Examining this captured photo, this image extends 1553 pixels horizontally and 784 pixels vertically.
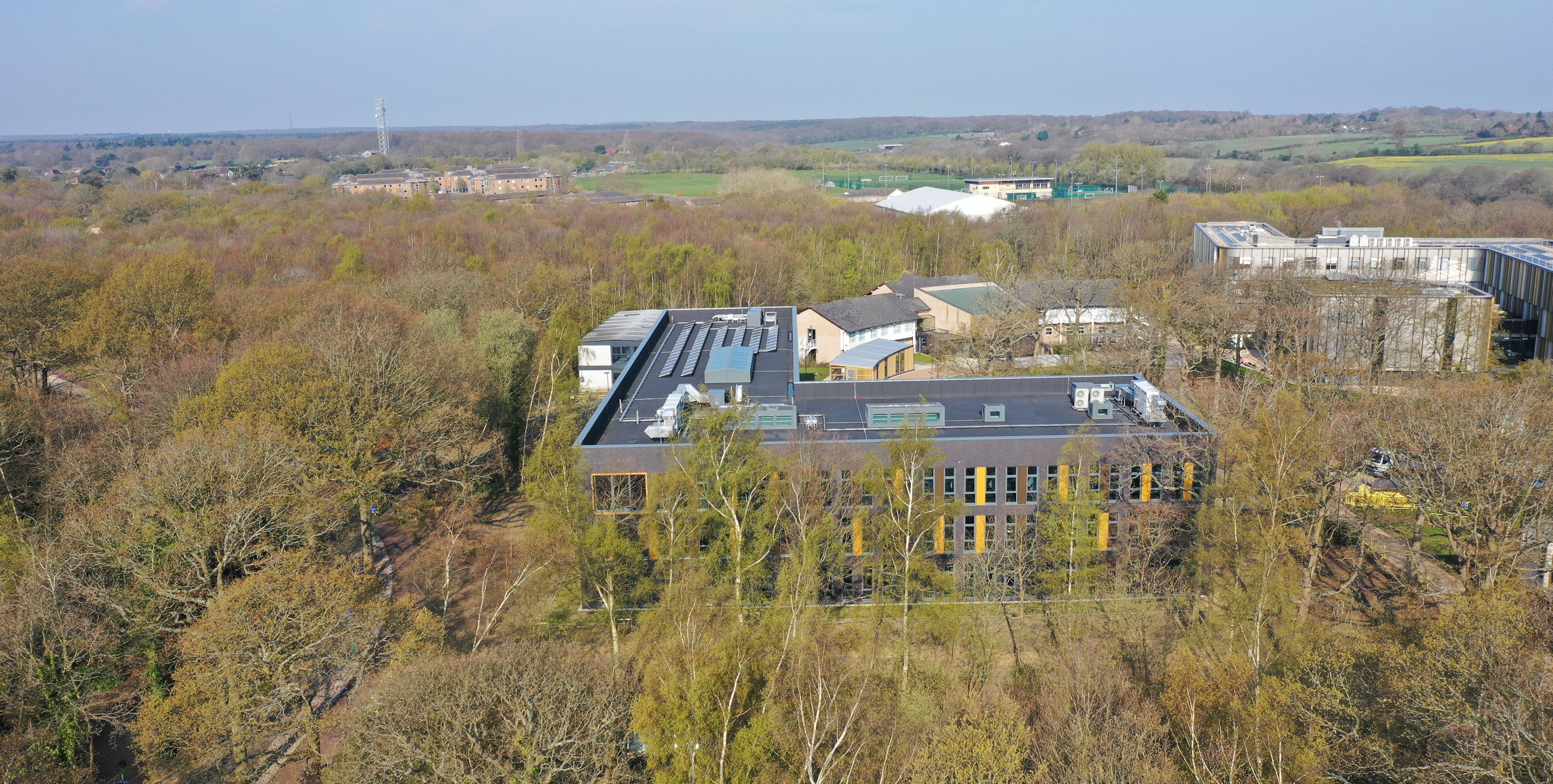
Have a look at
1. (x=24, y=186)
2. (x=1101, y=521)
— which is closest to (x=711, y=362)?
(x=1101, y=521)

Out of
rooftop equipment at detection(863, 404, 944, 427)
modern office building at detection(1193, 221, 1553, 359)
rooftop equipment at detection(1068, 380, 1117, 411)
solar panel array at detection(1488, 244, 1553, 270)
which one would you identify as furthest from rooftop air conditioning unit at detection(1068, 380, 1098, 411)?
solar panel array at detection(1488, 244, 1553, 270)

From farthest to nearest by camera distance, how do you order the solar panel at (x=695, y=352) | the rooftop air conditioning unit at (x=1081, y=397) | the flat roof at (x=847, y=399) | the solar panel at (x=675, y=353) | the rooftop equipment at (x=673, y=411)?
the solar panel at (x=695, y=352)
the solar panel at (x=675, y=353)
the rooftop air conditioning unit at (x=1081, y=397)
the flat roof at (x=847, y=399)
the rooftop equipment at (x=673, y=411)

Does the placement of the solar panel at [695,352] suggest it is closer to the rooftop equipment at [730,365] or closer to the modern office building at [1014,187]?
the rooftop equipment at [730,365]

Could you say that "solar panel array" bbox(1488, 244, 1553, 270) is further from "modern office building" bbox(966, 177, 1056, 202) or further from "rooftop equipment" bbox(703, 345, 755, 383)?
"modern office building" bbox(966, 177, 1056, 202)

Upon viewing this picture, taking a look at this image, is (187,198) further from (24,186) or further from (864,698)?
(864,698)

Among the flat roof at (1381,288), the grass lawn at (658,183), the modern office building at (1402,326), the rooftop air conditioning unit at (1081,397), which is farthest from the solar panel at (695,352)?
the grass lawn at (658,183)

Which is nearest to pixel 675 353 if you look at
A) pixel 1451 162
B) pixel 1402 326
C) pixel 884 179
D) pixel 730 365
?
pixel 730 365
